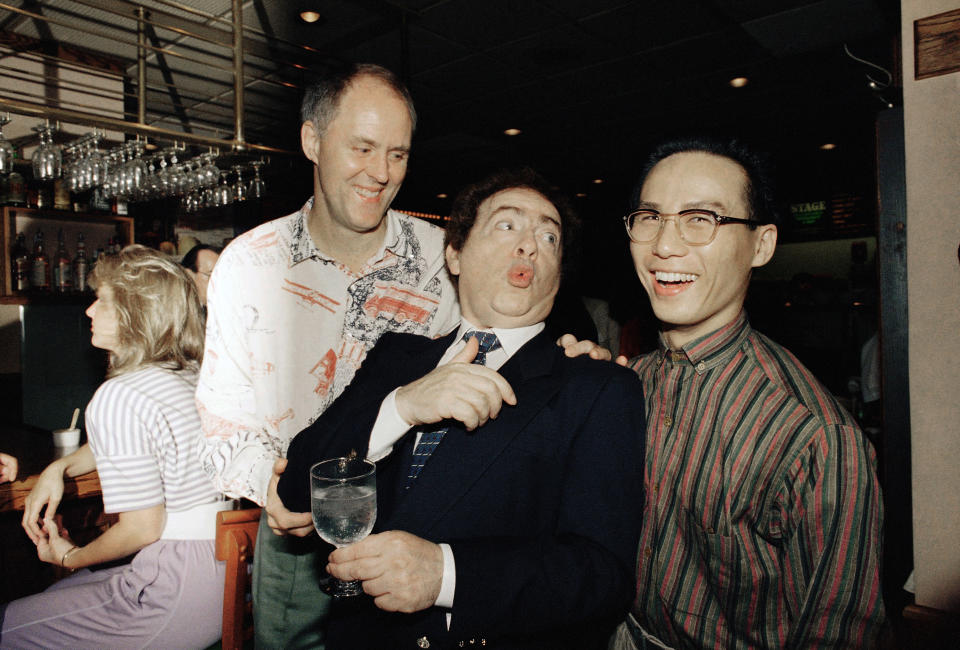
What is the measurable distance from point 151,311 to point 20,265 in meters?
2.72

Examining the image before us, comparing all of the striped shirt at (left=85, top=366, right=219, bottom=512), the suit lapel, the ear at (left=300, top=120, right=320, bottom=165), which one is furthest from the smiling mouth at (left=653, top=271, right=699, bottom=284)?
the striped shirt at (left=85, top=366, right=219, bottom=512)

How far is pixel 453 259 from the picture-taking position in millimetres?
1754

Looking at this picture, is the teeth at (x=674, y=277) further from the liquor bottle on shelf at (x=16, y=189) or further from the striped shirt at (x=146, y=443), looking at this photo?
the liquor bottle on shelf at (x=16, y=189)

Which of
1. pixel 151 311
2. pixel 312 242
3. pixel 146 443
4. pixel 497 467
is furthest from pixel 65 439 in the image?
pixel 497 467

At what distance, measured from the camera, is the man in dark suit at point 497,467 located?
1067mm

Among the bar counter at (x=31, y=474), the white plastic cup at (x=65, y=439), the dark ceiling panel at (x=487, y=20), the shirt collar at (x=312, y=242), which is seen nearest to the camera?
the shirt collar at (x=312, y=242)

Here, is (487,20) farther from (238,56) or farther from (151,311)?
(151,311)

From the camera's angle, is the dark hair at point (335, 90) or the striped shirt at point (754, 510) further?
the dark hair at point (335, 90)

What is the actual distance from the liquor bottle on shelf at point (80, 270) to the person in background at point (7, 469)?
2.37 meters

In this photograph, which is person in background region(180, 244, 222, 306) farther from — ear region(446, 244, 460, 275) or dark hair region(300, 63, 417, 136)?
ear region(446, 244, 460, 275)

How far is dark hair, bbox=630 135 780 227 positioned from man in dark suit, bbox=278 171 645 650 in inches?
15.2

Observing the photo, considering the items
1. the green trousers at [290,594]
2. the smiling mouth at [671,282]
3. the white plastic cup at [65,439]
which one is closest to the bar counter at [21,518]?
the white plastic cup at [65,439]

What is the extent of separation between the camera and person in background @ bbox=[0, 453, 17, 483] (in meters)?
2.47

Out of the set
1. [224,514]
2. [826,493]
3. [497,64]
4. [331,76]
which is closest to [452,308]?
[331,76]
